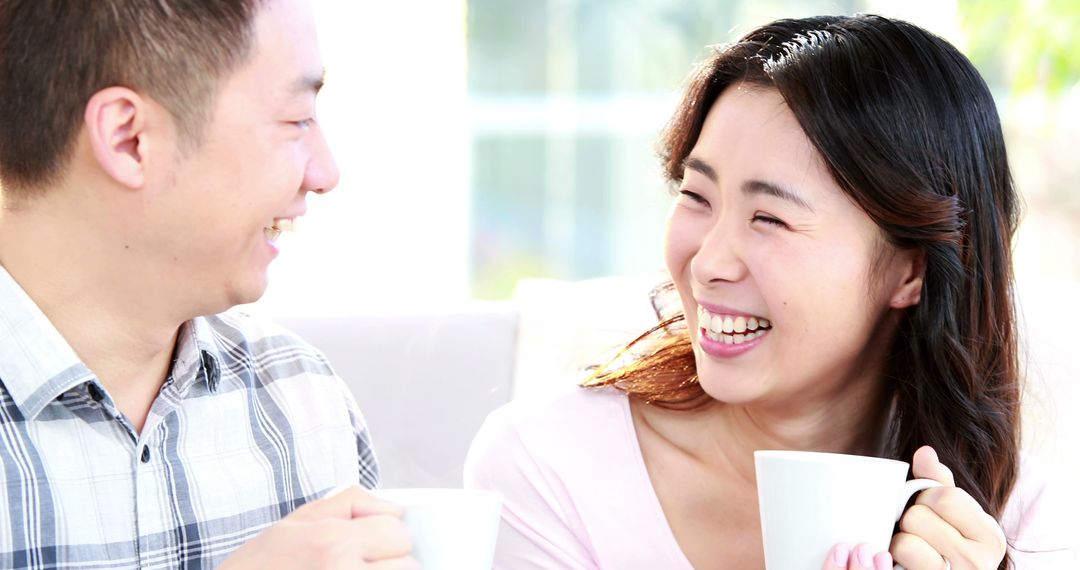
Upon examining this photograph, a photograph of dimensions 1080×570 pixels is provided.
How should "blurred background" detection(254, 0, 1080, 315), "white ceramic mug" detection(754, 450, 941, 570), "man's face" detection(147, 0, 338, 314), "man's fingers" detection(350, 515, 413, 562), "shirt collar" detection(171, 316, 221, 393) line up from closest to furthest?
"man's fingers" detection(350, 515, 413, 562) → "white ceramic mug" detection(754, 450, 941, 570) → "man's face" detection(147, 0, 338, 314) → "shirt collar" detection(171, 316, 221, 393) → "blurred background" detection(254, 0, 1080, 315)

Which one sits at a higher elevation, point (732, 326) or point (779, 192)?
point (779, 192)

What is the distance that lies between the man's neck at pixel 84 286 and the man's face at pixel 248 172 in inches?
1.5

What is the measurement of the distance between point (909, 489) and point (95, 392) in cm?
77

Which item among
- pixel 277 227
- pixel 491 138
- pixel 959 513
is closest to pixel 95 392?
pixel 277 227

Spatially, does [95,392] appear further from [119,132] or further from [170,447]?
[119,132]

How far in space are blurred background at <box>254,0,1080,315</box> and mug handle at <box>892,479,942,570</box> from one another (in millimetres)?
3253

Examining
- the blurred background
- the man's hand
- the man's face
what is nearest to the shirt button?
the man's face

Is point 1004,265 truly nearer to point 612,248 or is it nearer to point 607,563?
point 607,563

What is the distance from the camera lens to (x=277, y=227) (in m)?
1.19

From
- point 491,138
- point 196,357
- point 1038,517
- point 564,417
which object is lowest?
point 1038,517

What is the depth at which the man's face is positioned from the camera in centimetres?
110

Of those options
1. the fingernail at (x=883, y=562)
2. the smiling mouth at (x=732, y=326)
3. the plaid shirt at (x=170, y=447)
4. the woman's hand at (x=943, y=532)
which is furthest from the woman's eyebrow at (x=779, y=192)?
the plaid shirt at (x=170, y=447)

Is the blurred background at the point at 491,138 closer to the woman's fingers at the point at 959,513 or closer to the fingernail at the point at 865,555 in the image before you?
the woman's fingers at the point at 959,513

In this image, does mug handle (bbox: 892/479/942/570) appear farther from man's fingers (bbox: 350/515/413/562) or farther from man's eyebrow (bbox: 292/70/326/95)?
man's eyebrow (bbox: 292/70/326/95)
